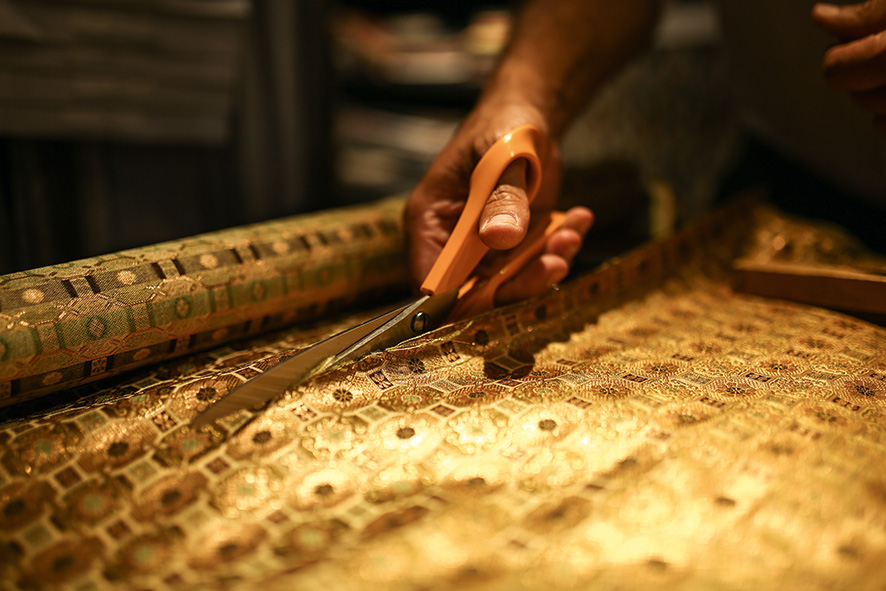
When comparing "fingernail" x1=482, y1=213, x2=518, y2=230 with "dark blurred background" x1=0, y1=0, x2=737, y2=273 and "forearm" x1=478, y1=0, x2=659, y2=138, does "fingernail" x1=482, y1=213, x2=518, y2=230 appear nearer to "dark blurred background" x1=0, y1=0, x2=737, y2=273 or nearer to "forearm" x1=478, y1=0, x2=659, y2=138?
"forearm" x1=478, y1=0, x2=659, y2=138

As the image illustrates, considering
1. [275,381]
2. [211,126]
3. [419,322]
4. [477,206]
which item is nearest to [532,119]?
[477,206]

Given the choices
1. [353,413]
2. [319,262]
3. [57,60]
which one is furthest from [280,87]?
[353,413]

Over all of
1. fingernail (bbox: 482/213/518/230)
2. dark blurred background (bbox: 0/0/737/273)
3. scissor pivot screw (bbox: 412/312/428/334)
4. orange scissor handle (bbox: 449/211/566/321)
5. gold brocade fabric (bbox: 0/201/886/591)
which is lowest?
gold brocade fabric (bbox: 0/201/886/591)

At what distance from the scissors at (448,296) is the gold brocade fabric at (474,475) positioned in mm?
15

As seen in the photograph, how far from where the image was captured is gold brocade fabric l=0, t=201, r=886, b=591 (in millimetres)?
321

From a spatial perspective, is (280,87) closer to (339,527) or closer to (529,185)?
(529,185)

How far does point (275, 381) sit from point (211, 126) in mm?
953

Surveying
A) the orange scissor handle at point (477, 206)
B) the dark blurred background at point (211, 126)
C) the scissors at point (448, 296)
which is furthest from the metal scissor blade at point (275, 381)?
the dark blurred background at point (211, 126)

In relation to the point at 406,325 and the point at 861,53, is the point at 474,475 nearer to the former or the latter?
the point at 406,325

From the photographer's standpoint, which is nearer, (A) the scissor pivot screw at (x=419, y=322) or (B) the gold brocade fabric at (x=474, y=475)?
(B) the gold brocade fabric at (x=474, y=475)

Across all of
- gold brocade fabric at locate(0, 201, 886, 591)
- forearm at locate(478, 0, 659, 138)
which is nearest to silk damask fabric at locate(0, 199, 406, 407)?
gold brocade fabric at locate(0, 201, 886, 591)

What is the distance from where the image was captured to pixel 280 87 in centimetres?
137

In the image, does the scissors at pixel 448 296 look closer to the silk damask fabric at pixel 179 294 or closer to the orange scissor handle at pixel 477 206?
the orange scissor handle at pixel 477 206

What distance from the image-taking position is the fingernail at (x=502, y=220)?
522mm
